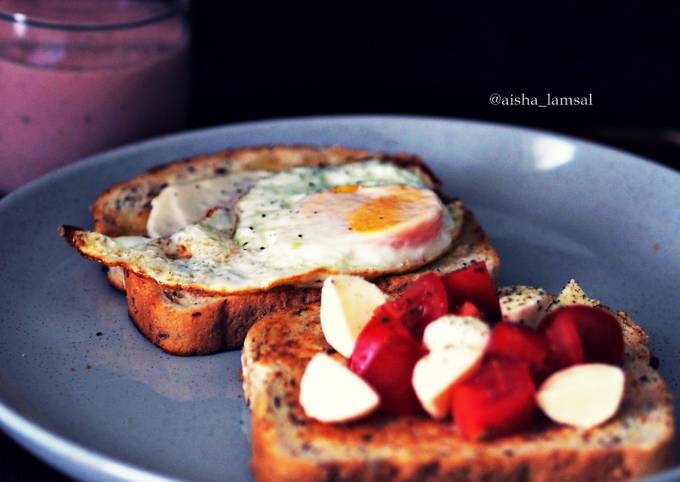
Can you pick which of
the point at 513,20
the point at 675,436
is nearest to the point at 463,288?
the point at 675,436

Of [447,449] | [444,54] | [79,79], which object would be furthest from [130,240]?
[444,54]

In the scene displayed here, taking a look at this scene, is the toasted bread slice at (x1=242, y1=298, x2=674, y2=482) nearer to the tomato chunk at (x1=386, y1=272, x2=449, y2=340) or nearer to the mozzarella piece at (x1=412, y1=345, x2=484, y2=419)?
the mozzarella piece at (x1=412, y1=345, x2=484, y2=419)

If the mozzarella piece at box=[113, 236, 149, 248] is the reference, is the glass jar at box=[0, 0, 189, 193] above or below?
above

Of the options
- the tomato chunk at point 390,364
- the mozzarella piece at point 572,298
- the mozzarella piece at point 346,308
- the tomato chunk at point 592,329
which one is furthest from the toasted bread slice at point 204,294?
the tomato chunk at point 592,329

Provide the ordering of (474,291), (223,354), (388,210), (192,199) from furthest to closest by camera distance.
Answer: (192,199) → (388,210) → (223,354) → (474,291)

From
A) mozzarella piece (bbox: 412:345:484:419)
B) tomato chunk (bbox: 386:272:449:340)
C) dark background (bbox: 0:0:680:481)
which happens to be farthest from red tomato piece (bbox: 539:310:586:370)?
dark background (bbox: 0:0:680:481)

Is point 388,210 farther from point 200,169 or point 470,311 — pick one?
point 200,169
